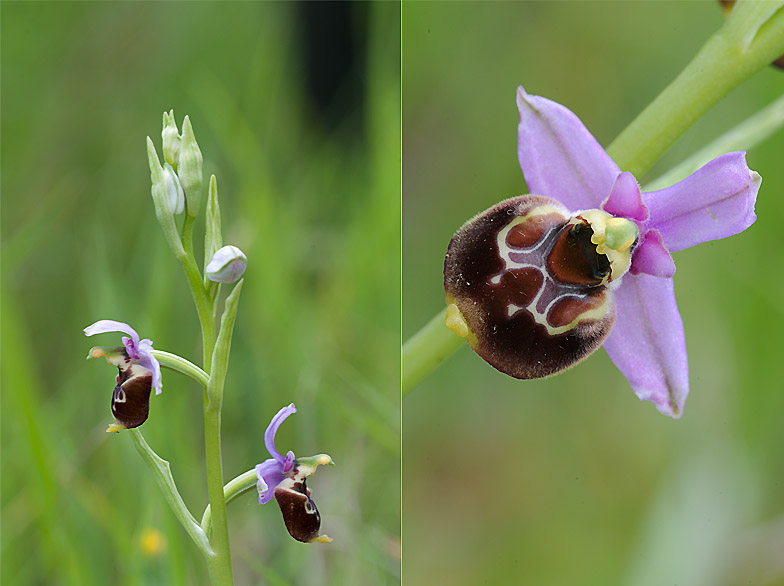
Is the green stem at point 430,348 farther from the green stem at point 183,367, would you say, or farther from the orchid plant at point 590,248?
the green stem at point 183,367

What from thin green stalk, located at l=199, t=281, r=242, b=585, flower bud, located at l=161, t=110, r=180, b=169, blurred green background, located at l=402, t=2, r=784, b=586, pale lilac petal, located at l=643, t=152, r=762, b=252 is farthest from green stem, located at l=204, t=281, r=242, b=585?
pale lilac petal, located at l=643, t=152, r=762, b=252

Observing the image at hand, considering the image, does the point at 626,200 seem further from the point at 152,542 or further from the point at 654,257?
the point at 152,542

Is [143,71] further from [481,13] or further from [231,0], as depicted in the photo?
[481,13]

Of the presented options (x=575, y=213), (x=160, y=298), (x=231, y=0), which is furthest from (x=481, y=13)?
(x=231, y=0)

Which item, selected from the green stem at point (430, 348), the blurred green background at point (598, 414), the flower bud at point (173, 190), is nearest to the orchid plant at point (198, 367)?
the flower bud at point (173, 190)

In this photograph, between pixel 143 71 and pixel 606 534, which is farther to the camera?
pixel 143 71

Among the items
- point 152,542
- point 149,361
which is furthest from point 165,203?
point 152,542

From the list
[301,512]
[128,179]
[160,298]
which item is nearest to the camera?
[301,512]
